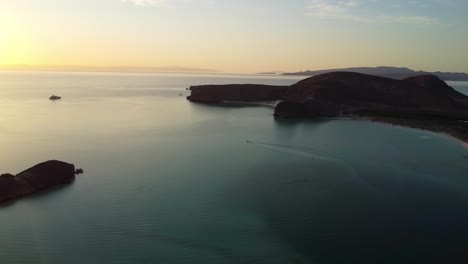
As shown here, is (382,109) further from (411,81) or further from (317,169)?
(317,169)

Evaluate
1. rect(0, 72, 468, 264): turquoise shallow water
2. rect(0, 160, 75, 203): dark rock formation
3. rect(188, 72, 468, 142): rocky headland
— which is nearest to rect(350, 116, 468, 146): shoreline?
rect(188, 72, 468, 142): rocky headland

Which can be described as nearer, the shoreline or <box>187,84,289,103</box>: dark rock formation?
the shoreline

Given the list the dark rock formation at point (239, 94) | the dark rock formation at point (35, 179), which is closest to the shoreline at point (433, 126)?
the dark rock formation at point (239, 94)

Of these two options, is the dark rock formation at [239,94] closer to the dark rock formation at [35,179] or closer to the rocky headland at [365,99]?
the rocky headland at [365,99]

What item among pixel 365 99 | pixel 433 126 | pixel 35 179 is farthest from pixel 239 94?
pixel 35 179

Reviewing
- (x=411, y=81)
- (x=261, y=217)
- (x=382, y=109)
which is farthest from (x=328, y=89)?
(x=261, y=217)

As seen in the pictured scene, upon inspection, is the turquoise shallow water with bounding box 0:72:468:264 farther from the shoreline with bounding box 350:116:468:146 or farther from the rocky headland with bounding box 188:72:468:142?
the rocky headland with bounding box 188:72:468:142
